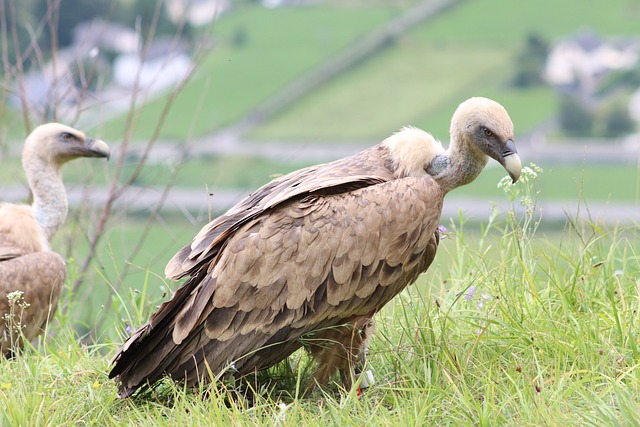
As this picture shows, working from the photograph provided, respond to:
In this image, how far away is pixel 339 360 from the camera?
4445 millimetres

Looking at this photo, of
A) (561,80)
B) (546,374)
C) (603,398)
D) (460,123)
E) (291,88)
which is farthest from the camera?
(561,80)

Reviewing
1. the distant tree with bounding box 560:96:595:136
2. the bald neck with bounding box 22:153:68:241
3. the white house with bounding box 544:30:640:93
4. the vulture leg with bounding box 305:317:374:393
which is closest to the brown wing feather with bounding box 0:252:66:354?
the bald neck with bounding box 22:153:68:241

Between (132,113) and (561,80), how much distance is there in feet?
185

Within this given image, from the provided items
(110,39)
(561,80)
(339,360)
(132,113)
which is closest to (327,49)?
(561,80)

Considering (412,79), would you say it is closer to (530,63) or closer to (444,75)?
(444,75)

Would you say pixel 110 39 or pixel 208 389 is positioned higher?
pixel 208 389

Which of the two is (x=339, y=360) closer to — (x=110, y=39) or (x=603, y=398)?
(x=603, y=398)

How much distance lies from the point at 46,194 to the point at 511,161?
3470mm

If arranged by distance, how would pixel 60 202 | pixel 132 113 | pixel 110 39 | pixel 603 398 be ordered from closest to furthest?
1. pixel 603 398
2. pixel 60 202
3. pixel 132 113
4. pixel 110 39

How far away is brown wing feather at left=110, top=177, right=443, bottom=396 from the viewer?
4262 millimetres

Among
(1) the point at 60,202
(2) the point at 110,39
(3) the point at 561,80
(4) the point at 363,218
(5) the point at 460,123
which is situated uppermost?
(5) the point at 460,123

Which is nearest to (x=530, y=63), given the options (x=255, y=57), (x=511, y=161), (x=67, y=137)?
(x=255, y=57)

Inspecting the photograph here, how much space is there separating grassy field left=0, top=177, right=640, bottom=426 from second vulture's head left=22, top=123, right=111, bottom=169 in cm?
170

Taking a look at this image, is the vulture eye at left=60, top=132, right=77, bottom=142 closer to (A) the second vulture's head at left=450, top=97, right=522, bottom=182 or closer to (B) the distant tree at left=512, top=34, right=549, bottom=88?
(A) the second vulture's head at left=450, top=97, right=522, bottom=182
